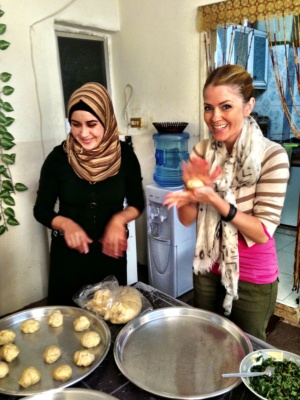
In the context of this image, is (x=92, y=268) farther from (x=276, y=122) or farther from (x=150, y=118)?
(x=276, y=122)

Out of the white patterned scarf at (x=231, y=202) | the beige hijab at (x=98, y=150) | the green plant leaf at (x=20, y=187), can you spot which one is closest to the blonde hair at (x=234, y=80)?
the white patterned scarf at (x=231, y=202)

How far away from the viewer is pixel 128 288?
3.93ft

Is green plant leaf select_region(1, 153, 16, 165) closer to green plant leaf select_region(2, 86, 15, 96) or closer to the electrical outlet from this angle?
green plant leaf select_region(2, 86, 15, 96)

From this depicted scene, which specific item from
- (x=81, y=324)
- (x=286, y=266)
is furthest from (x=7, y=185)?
(x=286, y=266)

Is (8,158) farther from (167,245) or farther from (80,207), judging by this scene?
(167,245)

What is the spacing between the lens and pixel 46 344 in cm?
98

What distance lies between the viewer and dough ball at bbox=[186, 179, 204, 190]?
40.2 inches

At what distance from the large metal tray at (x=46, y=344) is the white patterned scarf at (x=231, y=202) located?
17.9 inches

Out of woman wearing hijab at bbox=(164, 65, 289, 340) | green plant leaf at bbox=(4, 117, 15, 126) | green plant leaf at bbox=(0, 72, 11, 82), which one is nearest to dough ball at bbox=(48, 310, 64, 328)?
woman wearing hijab at bbox=(164, 65, 289, 340)

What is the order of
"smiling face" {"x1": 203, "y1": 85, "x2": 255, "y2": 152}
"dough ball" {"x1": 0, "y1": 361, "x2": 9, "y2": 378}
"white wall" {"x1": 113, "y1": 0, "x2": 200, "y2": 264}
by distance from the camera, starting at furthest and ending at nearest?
"white wall" {"x1": 113, "y1": 0, "x2": 200, "y2": 264}
"smiling face" {"x1": 203, "y1": 85, "x2": 255, "y2": 152}
"dough ball" {"x1": 0, "y1": 361, "x2": 9, "y2": 378}

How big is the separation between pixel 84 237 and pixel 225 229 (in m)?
0.49

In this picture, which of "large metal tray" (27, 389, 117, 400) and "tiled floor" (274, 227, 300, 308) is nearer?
"large metal tray" (27, 389, 117, 400)

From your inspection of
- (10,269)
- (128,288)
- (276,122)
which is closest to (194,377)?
(128,288)

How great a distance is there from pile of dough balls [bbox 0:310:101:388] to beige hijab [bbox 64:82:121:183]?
1.84 ft
